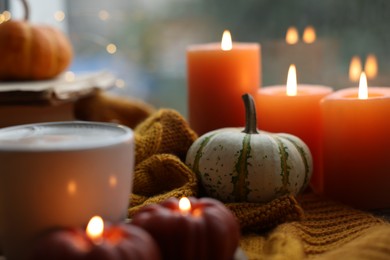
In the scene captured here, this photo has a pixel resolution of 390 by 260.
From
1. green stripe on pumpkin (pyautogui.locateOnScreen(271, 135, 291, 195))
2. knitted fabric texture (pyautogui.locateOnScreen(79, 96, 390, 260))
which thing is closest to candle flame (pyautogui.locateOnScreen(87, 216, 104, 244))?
knitted fabric texture (pyautogui.locateOnScreen(79, 96, 390, 260))

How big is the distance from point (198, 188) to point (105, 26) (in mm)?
704

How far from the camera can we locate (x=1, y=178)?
0.48 meters

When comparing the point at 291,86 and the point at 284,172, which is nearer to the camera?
the point at 284,172

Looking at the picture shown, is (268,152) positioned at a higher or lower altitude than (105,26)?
lower

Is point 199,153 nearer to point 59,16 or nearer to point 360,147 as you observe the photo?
point 360,147

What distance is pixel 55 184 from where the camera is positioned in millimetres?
472

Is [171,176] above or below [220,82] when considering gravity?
below

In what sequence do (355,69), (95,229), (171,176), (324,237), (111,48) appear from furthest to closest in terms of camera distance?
(111,48), (355,69), (171,176), (324,237), (95,229)

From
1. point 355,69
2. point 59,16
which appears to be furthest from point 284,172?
point 59,16

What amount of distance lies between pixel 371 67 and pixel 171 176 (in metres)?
0.45

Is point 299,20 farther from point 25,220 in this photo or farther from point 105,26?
point 25,220

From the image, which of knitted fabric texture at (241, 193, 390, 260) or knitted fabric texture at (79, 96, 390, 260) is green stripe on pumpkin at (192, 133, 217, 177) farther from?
knitted fabric texture at (241, 193, 390, 260)

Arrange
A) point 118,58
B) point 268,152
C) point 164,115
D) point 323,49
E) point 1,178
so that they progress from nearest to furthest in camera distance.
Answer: point 1,178
point 268,152
point 164,115
point 323,49
point 118,58

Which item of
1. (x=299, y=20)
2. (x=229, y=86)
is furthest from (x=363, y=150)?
(x=299, y=20)
